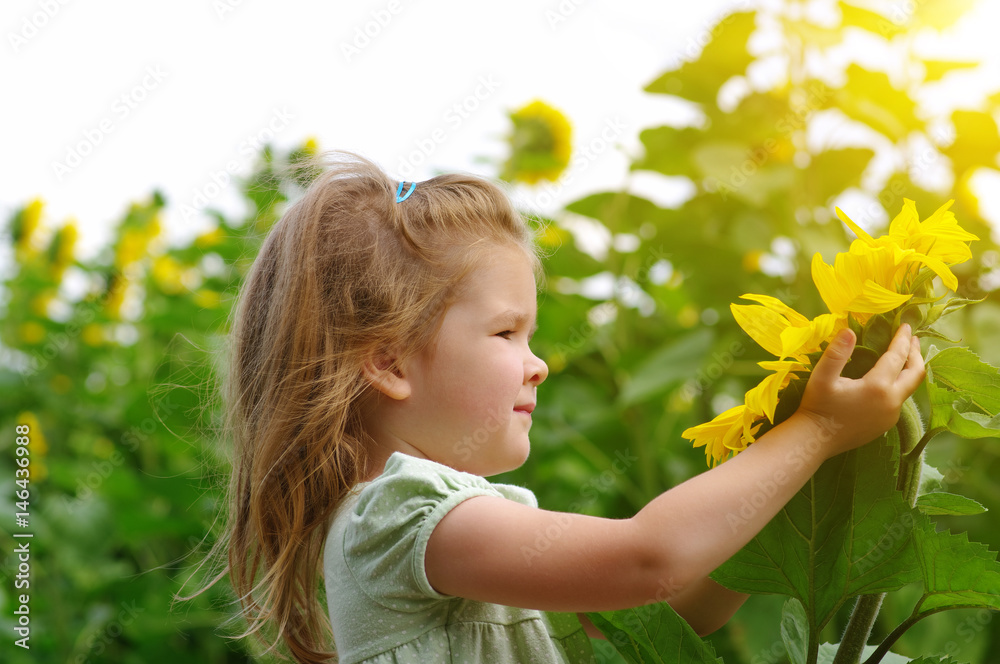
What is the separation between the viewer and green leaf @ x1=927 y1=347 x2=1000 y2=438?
555mm

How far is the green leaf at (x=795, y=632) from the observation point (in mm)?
651

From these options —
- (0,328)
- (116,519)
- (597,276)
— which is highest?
(597,276)

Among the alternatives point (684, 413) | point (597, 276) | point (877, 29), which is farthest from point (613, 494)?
point (877, 29)

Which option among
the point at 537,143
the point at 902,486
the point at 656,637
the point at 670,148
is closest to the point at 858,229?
the point at 902,486

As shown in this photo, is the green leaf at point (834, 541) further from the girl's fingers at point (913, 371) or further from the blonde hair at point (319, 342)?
the blonde hair at point (319, 342)

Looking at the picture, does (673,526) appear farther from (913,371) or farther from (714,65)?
(714,65)

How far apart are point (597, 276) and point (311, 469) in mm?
1046

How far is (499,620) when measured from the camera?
→ 0.76m

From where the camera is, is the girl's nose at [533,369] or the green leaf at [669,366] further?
the green leaf at [669,366]

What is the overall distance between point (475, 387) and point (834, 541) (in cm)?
33

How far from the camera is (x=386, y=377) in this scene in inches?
32.1

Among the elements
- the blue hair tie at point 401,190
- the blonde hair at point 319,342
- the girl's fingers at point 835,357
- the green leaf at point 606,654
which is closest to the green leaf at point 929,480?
the girl's fingers at point 835,357

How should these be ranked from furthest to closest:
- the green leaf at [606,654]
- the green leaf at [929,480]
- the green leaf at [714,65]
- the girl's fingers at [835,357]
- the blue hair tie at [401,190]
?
the green leaf at [714,65] < the blue hair tie at [401,190] < the green leaf at [606,654] < the green leaf at [929,480] < the girl's fingers at [835,357]

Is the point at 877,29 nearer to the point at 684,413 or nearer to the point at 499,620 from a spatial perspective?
the point at 684,413
